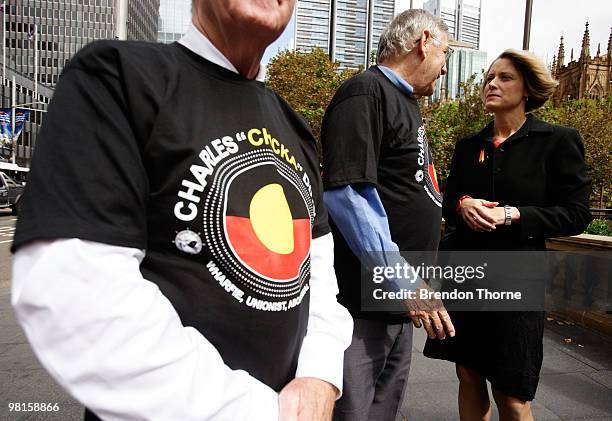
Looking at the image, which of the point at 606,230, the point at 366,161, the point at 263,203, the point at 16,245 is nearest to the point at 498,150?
the point at 366,161

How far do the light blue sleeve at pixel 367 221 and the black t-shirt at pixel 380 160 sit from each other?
46mm

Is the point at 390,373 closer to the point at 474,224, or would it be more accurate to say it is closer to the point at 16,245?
the point at 474,224

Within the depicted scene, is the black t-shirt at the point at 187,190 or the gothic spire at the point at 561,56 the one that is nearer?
the black t-shirt at the point at 187,190

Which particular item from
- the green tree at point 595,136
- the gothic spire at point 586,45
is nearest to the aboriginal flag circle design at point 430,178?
the green tree at point 595,136

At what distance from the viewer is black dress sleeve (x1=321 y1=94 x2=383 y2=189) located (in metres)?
1.78

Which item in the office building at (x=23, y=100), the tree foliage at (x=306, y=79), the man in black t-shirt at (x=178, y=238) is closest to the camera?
the man in black t-shirt at (x=178, y=238)

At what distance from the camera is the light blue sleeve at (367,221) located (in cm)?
177

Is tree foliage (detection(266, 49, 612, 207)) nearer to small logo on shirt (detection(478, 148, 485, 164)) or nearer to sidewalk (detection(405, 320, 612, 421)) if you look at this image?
sidewalk (detection(405, 320, 612, 421))

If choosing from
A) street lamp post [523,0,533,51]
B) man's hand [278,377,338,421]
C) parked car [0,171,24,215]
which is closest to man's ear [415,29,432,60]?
man's hand [278,377,338,421]

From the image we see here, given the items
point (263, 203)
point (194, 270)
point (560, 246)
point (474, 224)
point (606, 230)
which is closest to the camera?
point (194, 270)

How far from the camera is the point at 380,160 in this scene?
1.92 meters

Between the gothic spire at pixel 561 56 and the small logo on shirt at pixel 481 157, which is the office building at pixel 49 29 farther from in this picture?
the small logo on shirt at pixel 481 157

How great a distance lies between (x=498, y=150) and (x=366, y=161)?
0.86m

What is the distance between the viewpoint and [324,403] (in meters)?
1.11
